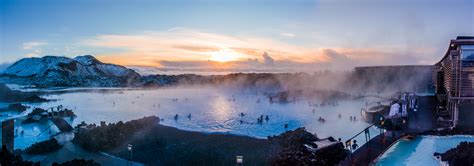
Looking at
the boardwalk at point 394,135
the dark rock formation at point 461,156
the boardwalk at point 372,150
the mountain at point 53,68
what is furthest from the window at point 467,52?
the mountain at point 53,68

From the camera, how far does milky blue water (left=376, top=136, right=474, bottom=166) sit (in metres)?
11.1

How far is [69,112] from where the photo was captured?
3331cm

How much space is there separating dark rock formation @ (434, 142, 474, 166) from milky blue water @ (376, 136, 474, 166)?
419mm

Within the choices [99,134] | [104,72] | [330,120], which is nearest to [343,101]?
[330,120]

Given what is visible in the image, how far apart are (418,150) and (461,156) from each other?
2.75m

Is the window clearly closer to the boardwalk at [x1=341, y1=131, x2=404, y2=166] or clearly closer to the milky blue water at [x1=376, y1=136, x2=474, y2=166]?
the milky blue water at [x1=376, y1=136, x2=474, y2=166]

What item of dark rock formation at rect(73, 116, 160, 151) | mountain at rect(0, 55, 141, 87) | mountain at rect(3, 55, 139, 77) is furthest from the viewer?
mountain at rect(3, 55, 139, 77)

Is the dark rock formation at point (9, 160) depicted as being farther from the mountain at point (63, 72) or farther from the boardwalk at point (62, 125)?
the mountain at point (63, 72)

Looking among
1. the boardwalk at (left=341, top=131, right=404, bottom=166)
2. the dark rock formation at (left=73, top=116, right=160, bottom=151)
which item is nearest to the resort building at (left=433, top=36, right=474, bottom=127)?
the boardwalk at (left=341, top=131, right=404, bottom=166)

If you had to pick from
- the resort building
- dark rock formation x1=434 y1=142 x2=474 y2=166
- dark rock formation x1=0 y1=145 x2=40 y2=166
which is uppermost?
the resort building

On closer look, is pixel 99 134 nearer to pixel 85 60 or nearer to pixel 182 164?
pixel 182 164

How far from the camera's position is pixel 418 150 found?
41.2 feet

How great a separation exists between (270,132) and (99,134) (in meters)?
11.2

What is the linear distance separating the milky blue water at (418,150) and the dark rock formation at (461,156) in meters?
0.42
